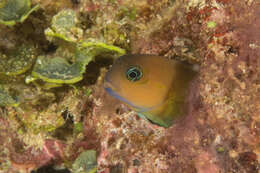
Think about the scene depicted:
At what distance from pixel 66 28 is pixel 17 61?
120 centimetres

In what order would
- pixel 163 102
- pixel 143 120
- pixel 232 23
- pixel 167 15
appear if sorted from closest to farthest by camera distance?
pixel 232 23 → pixel 163 102 → pixel 143 120 → pixel 167 15

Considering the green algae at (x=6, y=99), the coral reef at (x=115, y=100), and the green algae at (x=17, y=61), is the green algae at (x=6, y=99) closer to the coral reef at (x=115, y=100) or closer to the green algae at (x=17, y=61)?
the coral reef at (x=115, y=100)

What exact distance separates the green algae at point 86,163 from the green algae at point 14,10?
2.55 m

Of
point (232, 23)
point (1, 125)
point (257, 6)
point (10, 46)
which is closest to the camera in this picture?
point (257, 6)

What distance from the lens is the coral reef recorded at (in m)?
1.97

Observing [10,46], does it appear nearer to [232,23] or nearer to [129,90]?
[129,90]

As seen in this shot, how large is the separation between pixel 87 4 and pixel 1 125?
3.13m

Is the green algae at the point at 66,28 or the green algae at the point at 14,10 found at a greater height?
the green algae at the point at 14,10

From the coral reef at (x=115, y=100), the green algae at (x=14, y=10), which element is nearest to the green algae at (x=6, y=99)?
the coral reef at (x=115, y=100)

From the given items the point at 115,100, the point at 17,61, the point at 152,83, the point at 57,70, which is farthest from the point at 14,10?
the point at 152,83

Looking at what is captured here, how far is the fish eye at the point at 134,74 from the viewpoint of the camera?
2217mm

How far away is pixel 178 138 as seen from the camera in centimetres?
223

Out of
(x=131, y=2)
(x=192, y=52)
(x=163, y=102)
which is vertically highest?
→ (x=131, y=2)

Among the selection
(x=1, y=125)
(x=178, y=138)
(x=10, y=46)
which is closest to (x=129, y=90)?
(x=178, y=138)
